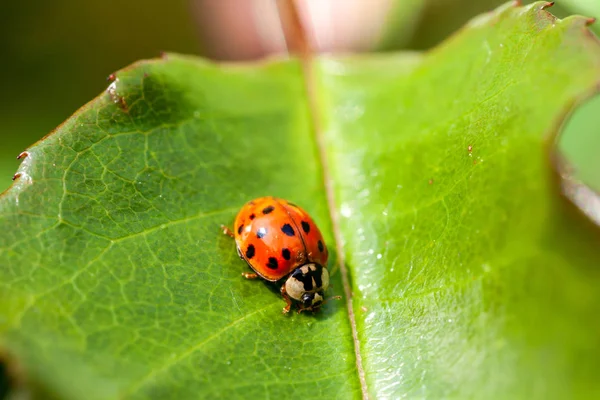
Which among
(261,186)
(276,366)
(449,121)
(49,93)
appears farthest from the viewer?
(49,93)

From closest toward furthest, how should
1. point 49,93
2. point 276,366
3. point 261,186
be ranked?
point 276,366, point 261,186, point 49,93

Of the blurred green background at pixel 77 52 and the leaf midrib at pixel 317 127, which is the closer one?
the leaf midrib at pixel 317 127

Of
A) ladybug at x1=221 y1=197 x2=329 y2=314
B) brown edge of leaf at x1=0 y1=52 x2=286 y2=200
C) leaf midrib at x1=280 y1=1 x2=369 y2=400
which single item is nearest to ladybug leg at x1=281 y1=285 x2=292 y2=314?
ladybug at x1=221 y1=197 x2=329 y2=314

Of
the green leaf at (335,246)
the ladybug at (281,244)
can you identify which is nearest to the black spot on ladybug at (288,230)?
the ladybug at (281,244)

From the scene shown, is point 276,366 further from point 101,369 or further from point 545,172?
point 545,172

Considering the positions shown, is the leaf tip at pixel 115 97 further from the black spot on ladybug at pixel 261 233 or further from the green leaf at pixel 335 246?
the black spot on ladybug at pixel 261 233

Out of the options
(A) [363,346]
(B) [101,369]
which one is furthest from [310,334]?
(B) [101,369]
